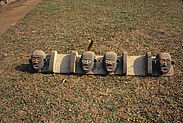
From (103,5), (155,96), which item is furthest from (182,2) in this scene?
(155,96)

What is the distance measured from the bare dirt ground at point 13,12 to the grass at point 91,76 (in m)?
0.90

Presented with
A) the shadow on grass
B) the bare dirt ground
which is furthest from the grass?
the bare dirt ground

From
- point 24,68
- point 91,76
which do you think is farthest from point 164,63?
point 24,68

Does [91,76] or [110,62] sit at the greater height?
[110,62]

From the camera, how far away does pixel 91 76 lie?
6.82m

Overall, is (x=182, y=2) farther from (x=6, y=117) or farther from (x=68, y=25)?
(x=6, y=117)

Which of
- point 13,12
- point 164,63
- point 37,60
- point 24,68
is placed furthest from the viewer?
point 13,12

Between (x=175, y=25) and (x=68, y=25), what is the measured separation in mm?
6782

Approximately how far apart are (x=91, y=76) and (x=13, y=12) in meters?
11.4

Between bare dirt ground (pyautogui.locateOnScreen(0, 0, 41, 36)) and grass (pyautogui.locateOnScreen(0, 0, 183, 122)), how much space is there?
90 cm

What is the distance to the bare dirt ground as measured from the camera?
12389mm

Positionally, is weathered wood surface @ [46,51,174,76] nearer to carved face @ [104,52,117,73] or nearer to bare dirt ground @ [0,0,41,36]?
carved face @ [104,52,117,73]

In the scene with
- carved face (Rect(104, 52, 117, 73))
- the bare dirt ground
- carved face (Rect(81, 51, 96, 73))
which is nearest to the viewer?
carved face (Rect(104, 52, 117, 73))

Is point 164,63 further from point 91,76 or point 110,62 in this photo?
point 91,76
